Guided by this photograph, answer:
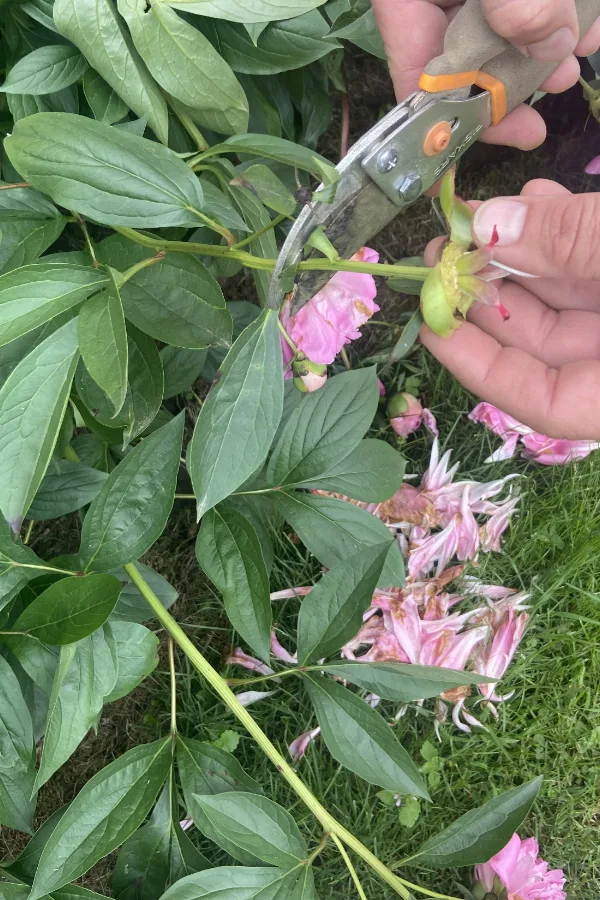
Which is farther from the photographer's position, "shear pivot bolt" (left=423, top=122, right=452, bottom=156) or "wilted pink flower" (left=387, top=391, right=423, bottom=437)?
"wilted pink flower" (left=387, top=391, right=423, bottom=437)

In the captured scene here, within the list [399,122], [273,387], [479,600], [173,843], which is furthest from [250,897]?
[399,122]

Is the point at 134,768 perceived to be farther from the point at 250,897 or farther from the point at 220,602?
the point at 220,602

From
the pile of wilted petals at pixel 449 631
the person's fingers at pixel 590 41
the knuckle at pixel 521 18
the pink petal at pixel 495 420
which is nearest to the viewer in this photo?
the knuckle at pixel 521 18

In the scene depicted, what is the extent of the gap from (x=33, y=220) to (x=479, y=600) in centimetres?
94

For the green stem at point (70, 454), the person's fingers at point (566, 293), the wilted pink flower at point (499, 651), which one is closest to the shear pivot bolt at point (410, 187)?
the person's fingers at point (566, 293)

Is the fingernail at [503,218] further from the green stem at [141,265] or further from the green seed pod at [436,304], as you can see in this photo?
the green stem at [141,265]

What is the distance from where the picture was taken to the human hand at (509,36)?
25.8 inches

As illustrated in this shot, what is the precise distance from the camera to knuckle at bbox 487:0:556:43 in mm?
641

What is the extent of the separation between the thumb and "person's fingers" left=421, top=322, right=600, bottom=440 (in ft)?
0.64

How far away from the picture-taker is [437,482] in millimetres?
1248

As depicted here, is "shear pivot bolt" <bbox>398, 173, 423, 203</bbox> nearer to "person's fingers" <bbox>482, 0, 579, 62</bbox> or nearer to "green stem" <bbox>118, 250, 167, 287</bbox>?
"person's fingers" <bbox>482, 0, 579, 62</bbox>

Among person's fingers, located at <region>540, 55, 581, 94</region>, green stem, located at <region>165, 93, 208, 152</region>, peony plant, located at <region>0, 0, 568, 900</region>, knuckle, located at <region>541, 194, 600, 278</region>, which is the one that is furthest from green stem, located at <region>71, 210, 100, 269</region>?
person's fingers, located at <region>540, 55, 581, 94</region>

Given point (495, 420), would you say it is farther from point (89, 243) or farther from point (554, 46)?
point (89, 243)

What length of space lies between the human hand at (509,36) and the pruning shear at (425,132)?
29mm
